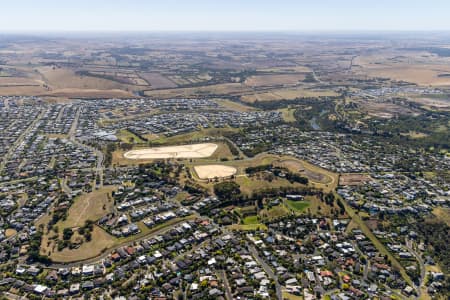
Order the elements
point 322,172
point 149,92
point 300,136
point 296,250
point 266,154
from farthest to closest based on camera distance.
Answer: point 149,92, point 300,136, point 266,154, point 322,172, point 296,250

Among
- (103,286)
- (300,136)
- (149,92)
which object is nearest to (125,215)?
(103,286)

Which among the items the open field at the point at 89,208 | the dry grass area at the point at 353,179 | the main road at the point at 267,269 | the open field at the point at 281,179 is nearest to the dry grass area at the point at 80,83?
the open field at the point at 281,179

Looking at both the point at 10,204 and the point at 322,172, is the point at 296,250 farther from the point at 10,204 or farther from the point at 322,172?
the point at 10,204

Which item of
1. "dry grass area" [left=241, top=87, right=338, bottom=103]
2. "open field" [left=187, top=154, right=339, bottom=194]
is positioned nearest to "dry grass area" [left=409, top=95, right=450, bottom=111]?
"dry grass area" [left=241, top=87, right=338, bottom=103]

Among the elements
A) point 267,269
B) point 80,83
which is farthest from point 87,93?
point 267,269

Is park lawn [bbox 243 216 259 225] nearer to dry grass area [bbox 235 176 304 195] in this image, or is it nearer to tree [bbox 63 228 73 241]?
dry grass area [bbox 235 176 304 195]

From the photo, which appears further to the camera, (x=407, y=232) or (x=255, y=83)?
(x=255, y=83)

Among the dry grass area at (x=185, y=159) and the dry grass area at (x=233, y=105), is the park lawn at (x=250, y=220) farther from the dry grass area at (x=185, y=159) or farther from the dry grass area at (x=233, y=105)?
the dry grass area at (x=233, y=105)

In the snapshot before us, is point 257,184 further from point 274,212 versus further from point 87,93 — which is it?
point 87,93
